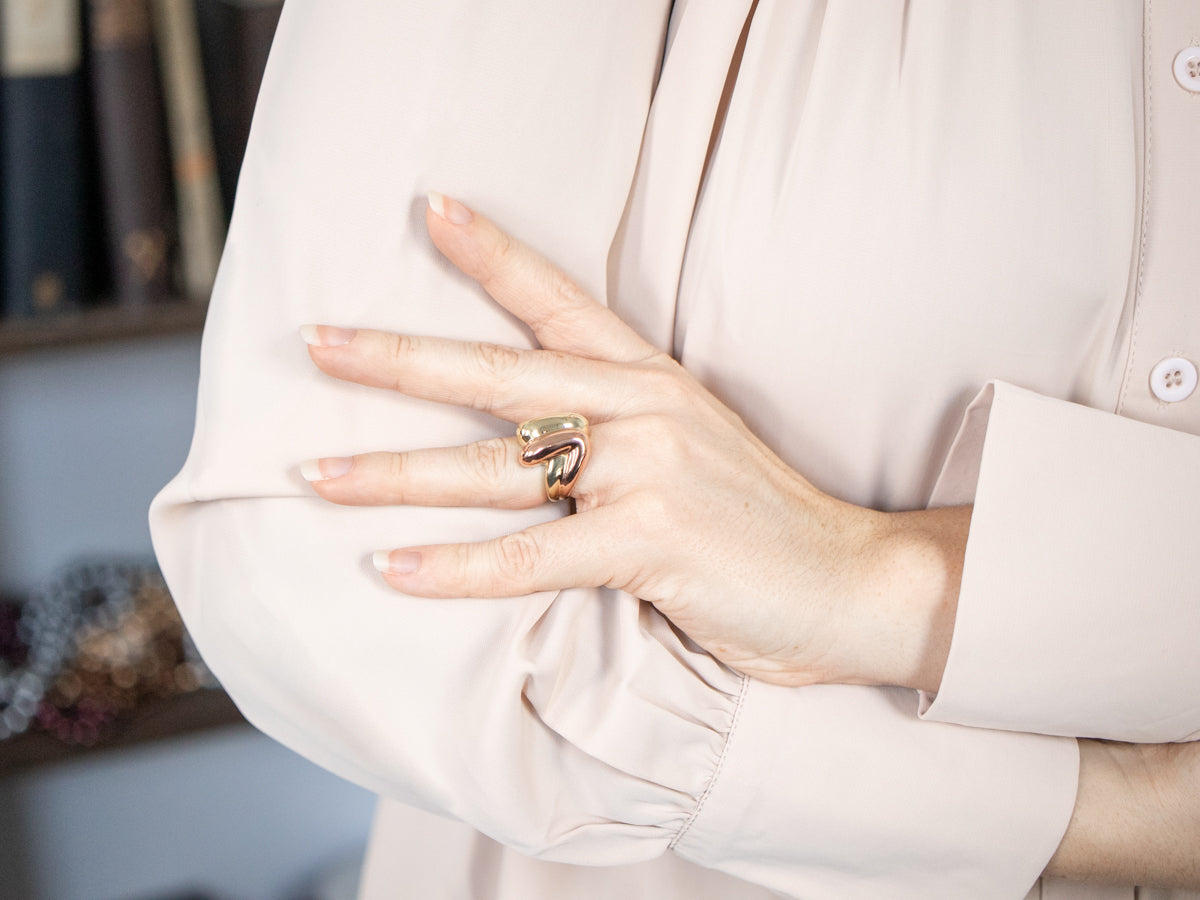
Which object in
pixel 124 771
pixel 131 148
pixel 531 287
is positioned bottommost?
pixel 124 771

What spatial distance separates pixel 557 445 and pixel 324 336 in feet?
0.49

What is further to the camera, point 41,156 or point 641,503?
point 41,156

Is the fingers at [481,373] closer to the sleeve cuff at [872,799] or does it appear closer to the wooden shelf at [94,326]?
the sleeve cuff at [872,799]

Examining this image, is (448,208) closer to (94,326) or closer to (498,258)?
(498,258)

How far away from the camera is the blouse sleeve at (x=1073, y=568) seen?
60 cm

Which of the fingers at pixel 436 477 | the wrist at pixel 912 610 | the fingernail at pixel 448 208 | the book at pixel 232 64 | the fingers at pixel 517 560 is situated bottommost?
the wrist at pixel 912 610

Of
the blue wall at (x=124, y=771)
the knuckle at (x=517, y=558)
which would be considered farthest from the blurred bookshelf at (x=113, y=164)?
the knuckle at (x=517, y=558)

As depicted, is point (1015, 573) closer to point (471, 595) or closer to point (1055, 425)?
point (1055, 425)

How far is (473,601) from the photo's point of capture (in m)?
0.57

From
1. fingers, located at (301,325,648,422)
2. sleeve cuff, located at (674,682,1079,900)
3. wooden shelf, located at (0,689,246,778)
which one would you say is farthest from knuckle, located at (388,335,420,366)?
wooden shelf, located at (0,689,246,778)

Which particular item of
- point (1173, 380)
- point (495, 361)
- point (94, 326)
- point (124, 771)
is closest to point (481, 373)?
point (495, 361)

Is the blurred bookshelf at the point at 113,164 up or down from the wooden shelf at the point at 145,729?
up

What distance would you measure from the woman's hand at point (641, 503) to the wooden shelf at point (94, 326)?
2.31ft

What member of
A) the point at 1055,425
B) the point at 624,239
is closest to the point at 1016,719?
the point at 1055,425
